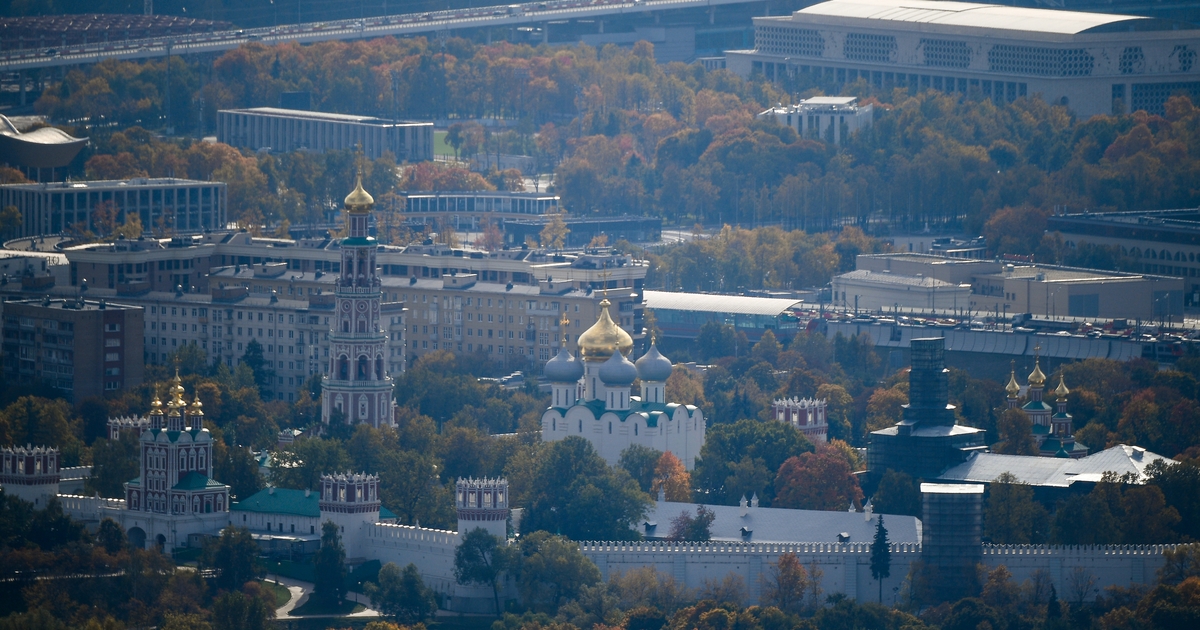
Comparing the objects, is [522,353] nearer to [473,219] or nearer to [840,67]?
[473,219]

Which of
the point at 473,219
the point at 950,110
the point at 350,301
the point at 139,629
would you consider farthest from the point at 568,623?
the point at 950,110

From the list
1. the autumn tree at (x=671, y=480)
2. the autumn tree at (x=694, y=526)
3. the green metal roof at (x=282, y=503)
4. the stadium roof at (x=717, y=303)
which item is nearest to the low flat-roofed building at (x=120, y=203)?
the stadium roof at (x=717, y=303)

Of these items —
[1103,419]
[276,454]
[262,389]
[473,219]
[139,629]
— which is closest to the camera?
[139,629]

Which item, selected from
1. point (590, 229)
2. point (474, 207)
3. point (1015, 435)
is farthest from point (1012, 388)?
point (474, 207)

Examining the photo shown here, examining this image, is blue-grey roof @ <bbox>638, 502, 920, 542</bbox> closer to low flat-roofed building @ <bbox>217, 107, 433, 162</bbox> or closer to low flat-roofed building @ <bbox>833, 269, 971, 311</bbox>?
low flat-roofed building @ <bbox>833, 269, 971, 311</bbox>

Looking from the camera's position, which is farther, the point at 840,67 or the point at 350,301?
the point at 840,67

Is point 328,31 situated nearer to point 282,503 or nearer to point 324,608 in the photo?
point 282,503
